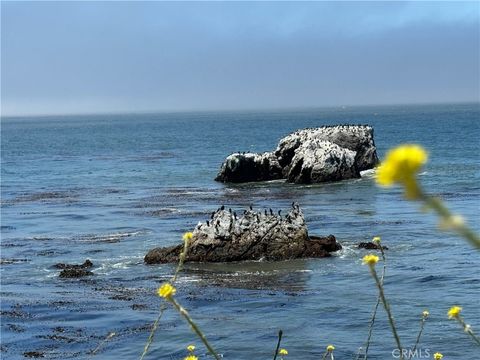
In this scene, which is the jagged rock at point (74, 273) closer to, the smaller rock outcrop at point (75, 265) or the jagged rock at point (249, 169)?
the smaller rock outcrop at point (75, 265)

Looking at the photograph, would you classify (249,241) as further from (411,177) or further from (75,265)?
(411,177)

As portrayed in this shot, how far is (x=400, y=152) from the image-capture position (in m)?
1.13

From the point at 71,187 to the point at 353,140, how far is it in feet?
55.1

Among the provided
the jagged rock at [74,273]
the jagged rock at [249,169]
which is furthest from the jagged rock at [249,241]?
the jagged rock at [249,169]

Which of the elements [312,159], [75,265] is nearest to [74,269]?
[75,265]

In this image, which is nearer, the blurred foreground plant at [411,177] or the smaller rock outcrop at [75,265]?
the blurred foreground plant at [411,177]

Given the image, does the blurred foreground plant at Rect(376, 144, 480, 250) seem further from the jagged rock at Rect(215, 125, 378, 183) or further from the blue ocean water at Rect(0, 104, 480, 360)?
the jagged rock at Rect(215, 125, 378, 183)

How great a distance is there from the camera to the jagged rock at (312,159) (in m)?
43.5

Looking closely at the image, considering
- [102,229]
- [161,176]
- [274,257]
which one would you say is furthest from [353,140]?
[274,257]

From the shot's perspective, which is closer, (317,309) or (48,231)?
(317,309)

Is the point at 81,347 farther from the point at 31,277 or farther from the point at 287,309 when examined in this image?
the point at 31,277

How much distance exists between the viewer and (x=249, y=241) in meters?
21.9

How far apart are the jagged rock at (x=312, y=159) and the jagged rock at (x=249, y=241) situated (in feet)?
69.0

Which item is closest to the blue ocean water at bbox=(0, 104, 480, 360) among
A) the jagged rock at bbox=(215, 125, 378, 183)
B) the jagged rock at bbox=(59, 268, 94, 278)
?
the jagged rock at bbox=(59, 268, 94, 278)
